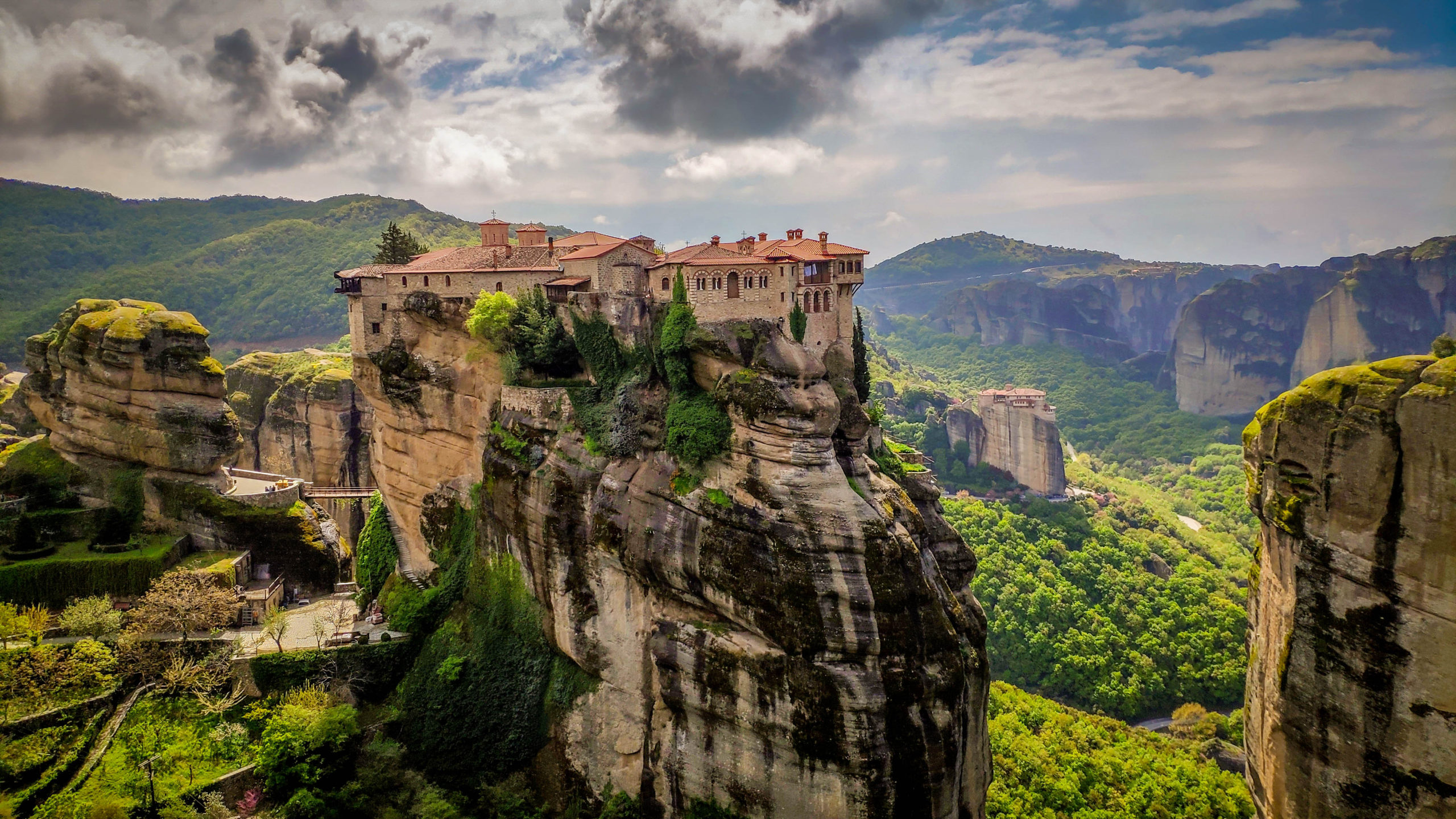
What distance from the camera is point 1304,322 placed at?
4284 inches

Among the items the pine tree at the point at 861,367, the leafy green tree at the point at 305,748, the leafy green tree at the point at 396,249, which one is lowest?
the leafy green tree at the point at 305,748

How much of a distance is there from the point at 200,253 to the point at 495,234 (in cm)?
7659

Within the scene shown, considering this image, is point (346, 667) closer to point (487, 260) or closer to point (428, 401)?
point (428, 401)

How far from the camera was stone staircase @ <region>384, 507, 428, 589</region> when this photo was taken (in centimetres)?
3741

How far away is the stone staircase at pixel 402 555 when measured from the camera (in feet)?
123

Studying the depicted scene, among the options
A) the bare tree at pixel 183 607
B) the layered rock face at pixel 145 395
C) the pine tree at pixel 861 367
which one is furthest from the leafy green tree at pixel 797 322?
the layered rock face at pixel 145 395

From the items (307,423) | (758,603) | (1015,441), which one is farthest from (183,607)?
(1015,441)

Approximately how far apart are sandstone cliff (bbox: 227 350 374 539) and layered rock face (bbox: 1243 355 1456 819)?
4953cm

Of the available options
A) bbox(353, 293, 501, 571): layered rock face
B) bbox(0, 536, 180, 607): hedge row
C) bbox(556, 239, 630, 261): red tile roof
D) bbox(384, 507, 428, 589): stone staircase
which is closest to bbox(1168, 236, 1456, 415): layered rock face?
bbox(556, 239, 630, 261): red tile roof

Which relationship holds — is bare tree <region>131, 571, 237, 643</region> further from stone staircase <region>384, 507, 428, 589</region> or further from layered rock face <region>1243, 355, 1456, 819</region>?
layered rock face <region>1243, 355, 1456, 819</region>

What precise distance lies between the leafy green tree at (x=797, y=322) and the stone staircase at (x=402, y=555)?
1995cm

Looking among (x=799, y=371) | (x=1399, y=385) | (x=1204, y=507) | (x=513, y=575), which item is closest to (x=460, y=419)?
(x=513, y=575)

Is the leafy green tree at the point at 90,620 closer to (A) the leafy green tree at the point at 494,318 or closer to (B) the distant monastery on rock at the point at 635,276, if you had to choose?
(B) the distant monastery on rock at the point at 635,276

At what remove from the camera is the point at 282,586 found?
122 feet
